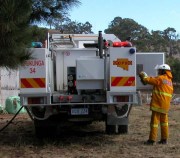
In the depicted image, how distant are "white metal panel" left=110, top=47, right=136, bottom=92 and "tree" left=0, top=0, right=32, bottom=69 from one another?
2.44 metres

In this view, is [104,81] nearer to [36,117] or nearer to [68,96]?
[68,96]

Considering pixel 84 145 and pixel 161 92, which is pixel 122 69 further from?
pixel 84 145

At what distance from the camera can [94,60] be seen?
8.86 meters

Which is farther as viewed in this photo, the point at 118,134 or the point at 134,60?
the point at 118,134

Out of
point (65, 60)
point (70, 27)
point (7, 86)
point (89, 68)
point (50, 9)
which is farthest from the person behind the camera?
point (70, 27)

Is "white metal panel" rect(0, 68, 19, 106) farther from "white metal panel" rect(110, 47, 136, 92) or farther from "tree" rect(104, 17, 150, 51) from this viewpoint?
"tree" rect(104, 17, 150, 51)

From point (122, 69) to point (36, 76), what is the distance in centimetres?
165

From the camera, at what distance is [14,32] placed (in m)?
5.89

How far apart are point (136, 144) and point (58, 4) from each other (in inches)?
133

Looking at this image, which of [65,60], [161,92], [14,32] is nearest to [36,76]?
[65,60]

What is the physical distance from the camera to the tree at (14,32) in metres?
5.56

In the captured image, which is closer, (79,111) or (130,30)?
(79,111)

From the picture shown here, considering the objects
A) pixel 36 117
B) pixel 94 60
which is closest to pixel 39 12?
pixel 94 60

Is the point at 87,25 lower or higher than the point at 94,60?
higher
